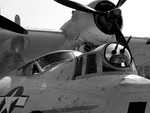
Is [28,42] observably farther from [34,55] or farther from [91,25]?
[91,25]

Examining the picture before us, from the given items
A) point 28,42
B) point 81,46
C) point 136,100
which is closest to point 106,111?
point 136,100

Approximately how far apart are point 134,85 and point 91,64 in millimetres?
1175

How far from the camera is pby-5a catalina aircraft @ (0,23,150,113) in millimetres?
4516

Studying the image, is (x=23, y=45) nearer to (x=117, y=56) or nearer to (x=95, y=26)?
(x=95, y=26)

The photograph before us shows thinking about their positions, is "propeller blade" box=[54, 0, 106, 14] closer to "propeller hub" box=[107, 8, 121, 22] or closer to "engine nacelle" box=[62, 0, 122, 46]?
"propeller hub" box=[107, 8, 121, 22]

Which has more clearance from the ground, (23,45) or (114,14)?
(114,14)

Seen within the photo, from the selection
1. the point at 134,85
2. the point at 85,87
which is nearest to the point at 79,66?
the point at 85,87

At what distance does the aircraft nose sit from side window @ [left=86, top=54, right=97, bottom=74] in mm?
787

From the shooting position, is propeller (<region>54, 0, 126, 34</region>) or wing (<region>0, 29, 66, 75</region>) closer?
propeller (<region>54, 0, 126, 34</region>)

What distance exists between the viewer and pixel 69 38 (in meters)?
14.0

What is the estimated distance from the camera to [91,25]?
12531mm

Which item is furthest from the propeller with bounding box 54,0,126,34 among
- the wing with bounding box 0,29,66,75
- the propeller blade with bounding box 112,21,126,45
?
the wing with bounding box 0,29,66,75

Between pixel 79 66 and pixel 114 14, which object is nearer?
pixel 79 66

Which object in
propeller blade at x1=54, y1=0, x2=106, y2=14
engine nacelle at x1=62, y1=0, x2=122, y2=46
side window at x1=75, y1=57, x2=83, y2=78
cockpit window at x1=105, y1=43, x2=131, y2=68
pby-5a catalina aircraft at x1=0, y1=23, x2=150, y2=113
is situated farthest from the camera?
engine nacelle at x1=62, y1=0, x2=122, y2=46
